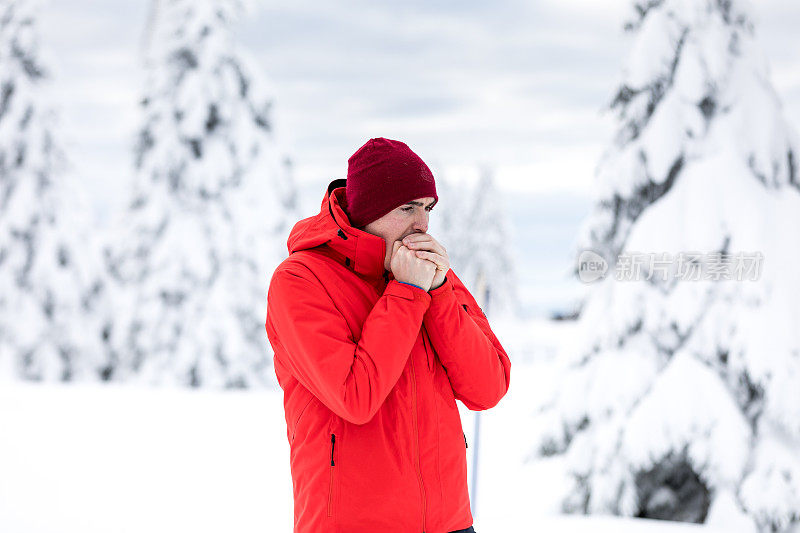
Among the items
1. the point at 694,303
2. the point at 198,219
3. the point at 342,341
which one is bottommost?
the point at 342,341

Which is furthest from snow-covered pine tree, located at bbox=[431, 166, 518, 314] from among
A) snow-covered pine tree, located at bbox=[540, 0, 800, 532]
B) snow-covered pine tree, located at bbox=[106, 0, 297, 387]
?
snow-covered pine tree, located at bbox=[540, 0, 800, 532]

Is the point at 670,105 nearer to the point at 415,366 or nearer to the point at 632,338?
the point at 632,338

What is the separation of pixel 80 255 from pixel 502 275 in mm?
31131

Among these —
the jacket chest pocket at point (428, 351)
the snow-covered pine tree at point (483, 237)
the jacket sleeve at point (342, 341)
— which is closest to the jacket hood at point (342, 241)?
the jacket sleeve at point (342, 341)

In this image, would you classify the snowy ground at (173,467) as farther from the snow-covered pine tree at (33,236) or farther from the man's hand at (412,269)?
the snow-covered pine tree at (33,236)

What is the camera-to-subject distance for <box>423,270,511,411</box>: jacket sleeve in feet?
6.85

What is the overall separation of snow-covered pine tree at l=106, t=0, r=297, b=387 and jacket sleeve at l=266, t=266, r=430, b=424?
1332 centimetres

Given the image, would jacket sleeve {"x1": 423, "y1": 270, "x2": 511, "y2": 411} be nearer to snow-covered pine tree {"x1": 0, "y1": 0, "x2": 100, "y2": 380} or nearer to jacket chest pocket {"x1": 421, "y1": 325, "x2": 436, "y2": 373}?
jacket chest pocket {"x1": 421, "y1": 325, "x2": 436, "y2": 373}

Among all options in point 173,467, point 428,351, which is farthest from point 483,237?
point 428,351

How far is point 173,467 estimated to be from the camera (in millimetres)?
7949

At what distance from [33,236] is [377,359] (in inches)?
676

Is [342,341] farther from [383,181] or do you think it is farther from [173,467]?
[173,467]

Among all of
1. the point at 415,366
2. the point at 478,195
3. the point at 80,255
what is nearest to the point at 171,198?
the point at 80,255

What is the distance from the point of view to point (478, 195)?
44.3 m
